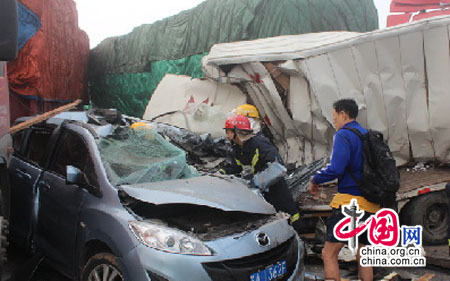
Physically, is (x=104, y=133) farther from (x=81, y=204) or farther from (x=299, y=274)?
(x=299, y=274)

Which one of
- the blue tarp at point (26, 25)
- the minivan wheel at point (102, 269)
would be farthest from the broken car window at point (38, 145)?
the blue tarp at point (26, 25)

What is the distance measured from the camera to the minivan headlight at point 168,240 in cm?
265

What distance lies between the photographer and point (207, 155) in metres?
5.89

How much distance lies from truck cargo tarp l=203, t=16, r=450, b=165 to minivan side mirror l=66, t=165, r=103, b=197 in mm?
3575

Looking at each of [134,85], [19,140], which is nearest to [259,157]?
[19,140]

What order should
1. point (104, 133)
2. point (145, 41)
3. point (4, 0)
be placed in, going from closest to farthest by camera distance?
point (4, 0), point (104, 133), point (145, 41)

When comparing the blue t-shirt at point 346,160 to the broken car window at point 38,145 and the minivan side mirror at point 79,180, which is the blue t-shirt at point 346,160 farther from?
the broken car window at point 38,145

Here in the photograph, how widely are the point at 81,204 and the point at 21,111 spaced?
7412 mm

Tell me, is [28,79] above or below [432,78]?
below

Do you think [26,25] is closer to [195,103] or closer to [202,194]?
[195,103]

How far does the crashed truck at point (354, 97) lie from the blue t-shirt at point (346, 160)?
1.41 metres

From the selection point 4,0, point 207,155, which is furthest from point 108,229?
point 207,155

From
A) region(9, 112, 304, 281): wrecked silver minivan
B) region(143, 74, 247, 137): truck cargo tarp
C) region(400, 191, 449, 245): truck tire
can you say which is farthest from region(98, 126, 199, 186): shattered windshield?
region(143, 74, 247, 137): truck cargo tarp

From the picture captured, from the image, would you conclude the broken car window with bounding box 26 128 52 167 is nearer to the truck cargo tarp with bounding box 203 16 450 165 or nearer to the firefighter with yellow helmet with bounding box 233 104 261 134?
the firefighter with yellow helmet with bounding box 233 104 261 134
